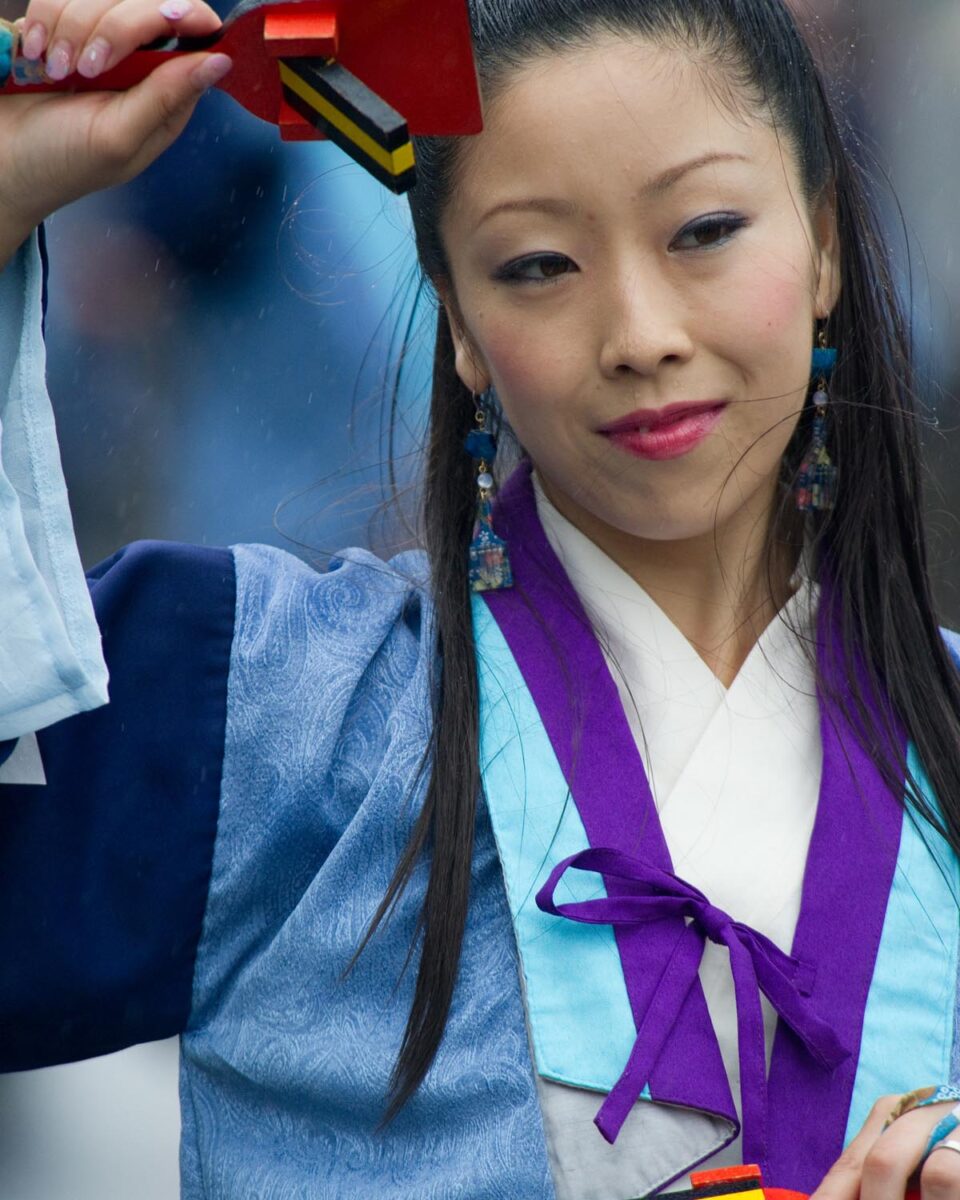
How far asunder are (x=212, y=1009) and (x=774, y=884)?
51cm

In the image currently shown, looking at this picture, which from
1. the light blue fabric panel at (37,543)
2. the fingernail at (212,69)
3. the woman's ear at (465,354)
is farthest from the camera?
the woman's ear at (465,354)

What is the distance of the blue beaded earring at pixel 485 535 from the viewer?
182 centimetres

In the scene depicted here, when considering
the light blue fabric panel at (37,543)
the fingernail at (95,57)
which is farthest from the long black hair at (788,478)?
the fingernail at (95,57)

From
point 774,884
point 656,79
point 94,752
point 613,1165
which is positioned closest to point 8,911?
point 94,752

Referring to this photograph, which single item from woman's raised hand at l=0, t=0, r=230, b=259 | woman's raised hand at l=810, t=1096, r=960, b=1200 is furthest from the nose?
woman's raised hand at l=810, t=1096, r=960, b=1200

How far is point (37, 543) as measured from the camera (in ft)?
4.62

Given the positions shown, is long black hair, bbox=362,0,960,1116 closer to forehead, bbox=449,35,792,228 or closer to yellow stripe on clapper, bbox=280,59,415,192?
forehead, bbox=449,35,792,228

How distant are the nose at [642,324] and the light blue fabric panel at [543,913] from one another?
A: 33 centimetres

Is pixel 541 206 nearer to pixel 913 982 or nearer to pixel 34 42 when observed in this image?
pixel 34 42

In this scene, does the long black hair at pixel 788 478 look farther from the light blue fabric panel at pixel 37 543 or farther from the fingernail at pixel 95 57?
the fingernail at pixel 95 57

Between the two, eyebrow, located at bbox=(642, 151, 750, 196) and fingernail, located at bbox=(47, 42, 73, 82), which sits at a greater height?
fingernail, located at bbox=(47, 42, 73, 82)

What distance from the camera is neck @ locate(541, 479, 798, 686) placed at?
1.85 metres

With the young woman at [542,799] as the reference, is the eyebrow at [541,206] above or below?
above

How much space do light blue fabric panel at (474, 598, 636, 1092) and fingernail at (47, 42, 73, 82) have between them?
702mm
